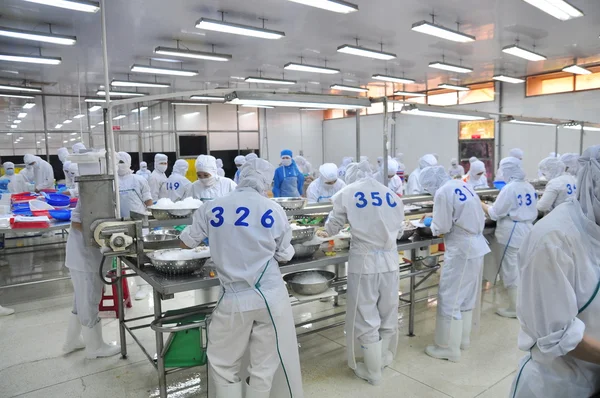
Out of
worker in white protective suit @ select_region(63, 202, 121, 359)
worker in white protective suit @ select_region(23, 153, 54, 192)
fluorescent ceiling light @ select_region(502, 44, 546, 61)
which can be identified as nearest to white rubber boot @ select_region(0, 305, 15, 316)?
worker in white protective suit @ select_region(63, 202, 121, 359)

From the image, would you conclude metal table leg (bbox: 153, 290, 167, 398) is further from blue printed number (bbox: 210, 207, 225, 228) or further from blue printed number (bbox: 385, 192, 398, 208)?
Result: blue printed number (bbox: 385, 192, 398, 208)

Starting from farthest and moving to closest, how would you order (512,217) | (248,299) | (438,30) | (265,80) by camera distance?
(265,80) < (438,30) < (512,217) < (248,299)

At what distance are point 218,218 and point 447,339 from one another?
2.06m

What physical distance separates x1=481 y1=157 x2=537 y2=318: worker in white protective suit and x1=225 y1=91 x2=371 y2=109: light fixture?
1982 mm

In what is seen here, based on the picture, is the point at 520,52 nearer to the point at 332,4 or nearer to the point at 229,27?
the point at 332,4

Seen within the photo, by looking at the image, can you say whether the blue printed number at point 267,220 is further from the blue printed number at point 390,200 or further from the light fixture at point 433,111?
the light fixture at point 433,111

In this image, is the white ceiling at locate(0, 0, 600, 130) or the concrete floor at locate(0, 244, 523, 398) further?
the white ceiling at locate(0, 0, 600, 130)

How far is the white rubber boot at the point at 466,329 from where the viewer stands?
3.26 m

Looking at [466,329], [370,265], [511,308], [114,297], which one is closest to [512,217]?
[511,308]

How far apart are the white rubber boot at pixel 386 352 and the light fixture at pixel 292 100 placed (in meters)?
1.64

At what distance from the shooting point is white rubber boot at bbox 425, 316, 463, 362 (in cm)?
314

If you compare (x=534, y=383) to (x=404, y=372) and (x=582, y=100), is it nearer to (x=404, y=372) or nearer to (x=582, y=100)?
(x=404, y=372)

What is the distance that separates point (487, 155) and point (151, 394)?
10.5 m

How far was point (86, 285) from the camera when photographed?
120 inches
